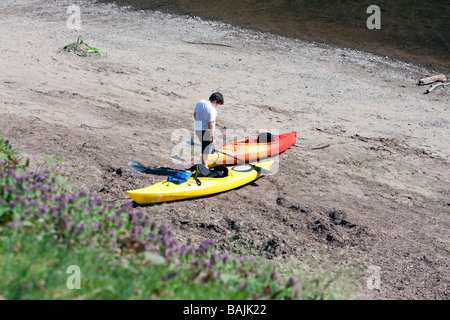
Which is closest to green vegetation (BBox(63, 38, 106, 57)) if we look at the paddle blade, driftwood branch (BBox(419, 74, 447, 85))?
the paddle blade

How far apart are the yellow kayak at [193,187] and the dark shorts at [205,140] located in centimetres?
54

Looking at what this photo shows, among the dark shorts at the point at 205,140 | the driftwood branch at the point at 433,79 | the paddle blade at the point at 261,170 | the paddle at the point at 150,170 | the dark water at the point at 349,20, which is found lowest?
the paddle blade at the point at 261,170

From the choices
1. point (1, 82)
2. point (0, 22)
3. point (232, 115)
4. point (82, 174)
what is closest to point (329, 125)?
point (232, 115)

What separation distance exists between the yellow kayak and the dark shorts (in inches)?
21.3

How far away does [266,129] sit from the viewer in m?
10.8

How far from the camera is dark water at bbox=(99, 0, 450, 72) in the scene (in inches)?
745

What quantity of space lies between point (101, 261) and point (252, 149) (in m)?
6.12

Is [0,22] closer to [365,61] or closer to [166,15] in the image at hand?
[166,15]

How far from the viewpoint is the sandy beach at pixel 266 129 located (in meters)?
6.89

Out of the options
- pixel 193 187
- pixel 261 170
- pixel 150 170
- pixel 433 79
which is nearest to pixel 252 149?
pixel 261 170

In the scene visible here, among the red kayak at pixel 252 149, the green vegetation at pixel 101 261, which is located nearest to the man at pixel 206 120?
the red kayak at pixel 252 149

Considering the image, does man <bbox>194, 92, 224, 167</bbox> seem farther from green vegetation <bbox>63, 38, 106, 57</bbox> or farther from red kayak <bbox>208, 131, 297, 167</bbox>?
green vegetation <bbox>63, 38, 106, 57</bbox>

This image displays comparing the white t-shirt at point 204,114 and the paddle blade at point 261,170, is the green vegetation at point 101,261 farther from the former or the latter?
the paddle blade at point 261,170

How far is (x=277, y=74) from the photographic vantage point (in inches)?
566
